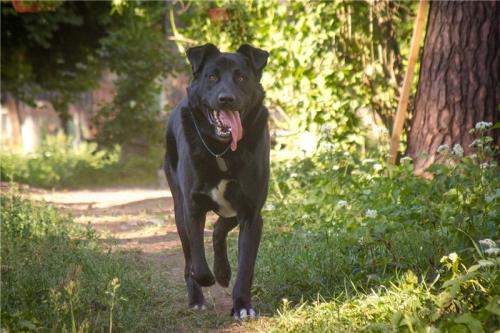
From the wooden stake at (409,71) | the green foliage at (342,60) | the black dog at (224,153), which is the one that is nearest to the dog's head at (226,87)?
the black dog at (224,153)

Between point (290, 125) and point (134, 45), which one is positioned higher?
point (134, 45)

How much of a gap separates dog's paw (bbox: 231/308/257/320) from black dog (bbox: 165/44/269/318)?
4.5 inches

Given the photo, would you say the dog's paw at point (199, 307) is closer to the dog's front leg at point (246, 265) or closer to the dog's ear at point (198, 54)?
the dog's front leg at point (246, 265)

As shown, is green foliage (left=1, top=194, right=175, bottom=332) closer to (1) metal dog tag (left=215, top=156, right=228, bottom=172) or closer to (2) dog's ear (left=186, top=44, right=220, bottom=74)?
(1) metal dog tag (left=215, top=156, right=228, bottom=172)

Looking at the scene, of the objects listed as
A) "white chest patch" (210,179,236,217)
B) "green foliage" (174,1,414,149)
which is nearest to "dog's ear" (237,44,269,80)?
"white chest patch" (210,179,236,217)

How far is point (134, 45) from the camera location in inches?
673

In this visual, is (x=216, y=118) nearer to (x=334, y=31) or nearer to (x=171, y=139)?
(x=171, y=139)

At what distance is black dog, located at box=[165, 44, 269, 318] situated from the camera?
4848 millimetres

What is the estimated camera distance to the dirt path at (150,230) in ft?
15.9

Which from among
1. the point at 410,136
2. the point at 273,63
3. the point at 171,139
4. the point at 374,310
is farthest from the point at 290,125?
the point at 374,310

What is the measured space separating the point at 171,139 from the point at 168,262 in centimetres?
147

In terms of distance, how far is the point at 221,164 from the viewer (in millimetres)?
4898

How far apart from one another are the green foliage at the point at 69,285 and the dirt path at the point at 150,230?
17 cm

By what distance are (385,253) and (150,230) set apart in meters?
4.08
